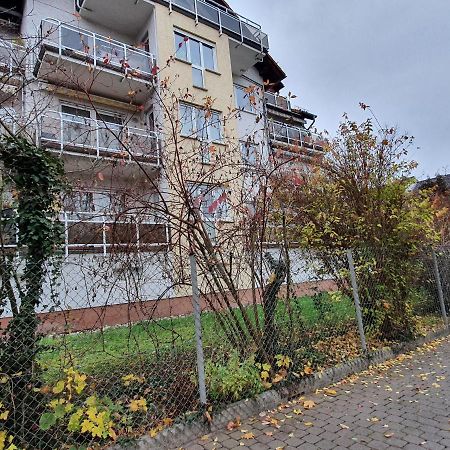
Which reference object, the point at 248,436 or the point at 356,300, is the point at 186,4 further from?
the point at 248,436

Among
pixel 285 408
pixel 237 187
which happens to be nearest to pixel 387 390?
pixel 285 408

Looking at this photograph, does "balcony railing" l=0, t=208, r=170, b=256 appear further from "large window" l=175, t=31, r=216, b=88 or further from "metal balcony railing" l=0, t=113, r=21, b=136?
"large window" l=175, t=31, r=216, b=88

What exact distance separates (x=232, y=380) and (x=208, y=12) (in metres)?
19.1

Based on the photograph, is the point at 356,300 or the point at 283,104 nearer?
the point at 356,300

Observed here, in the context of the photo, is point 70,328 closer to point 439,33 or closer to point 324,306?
point 324,306

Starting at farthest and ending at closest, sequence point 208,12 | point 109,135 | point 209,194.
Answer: point 208,12, point 109,135, point 209,194

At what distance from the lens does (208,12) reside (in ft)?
60.5

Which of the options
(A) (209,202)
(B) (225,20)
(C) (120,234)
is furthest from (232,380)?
(B) (225,20)

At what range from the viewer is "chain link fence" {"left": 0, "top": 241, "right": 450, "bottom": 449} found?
307 centimetres

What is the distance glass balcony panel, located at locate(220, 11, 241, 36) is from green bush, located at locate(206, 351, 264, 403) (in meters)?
19.1

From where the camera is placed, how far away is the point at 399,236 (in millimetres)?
6691

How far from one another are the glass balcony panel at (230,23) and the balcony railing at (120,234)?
17.9 m

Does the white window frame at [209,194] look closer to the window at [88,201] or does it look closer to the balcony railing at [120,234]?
the balcony railing at [120,234]

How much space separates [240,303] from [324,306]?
189 cm
